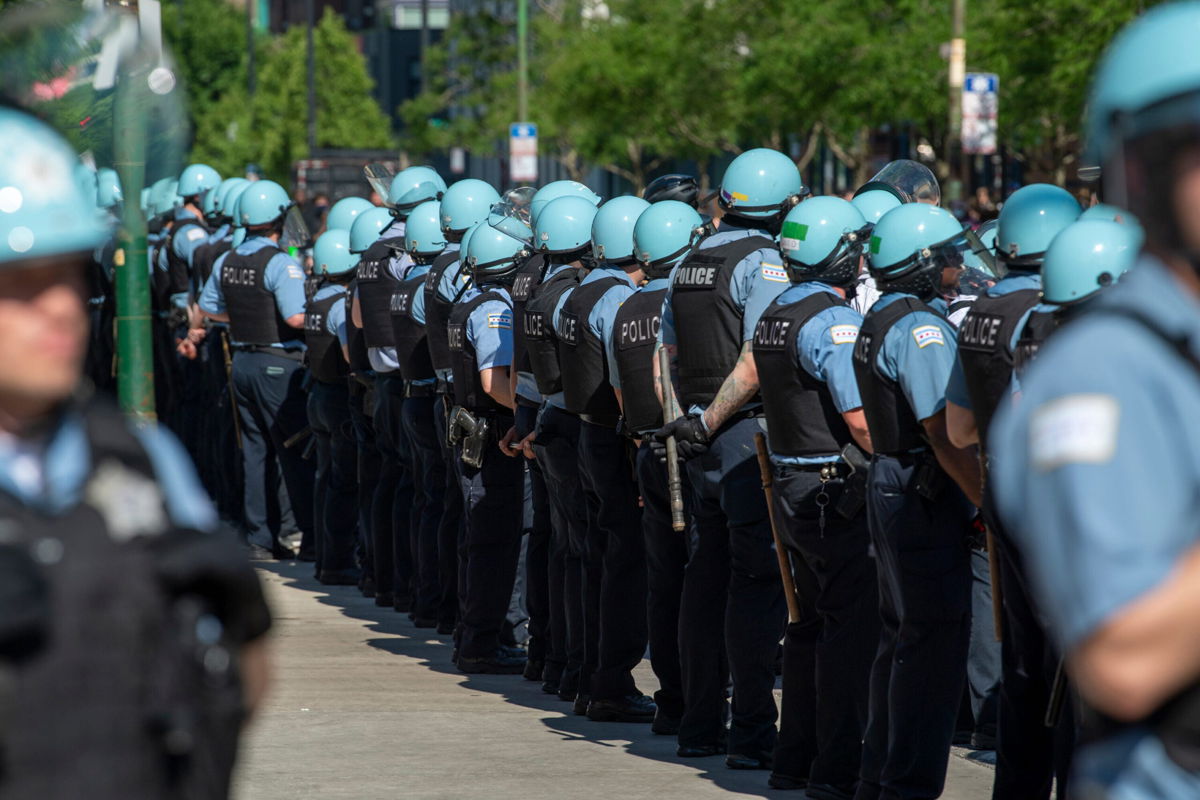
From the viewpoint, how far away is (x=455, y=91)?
5147 cm

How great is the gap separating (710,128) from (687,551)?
29.8 meters

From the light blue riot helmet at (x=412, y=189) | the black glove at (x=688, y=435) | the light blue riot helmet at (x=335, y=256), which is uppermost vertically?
the light blue riot helmet at (x=412, y=189)

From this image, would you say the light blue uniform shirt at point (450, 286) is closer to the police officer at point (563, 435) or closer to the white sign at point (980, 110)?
the police officer at point (563, 435)

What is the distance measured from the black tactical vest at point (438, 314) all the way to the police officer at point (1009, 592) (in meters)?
4.55

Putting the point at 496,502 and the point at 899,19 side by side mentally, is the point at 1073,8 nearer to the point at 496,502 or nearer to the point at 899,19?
the point at 899,19

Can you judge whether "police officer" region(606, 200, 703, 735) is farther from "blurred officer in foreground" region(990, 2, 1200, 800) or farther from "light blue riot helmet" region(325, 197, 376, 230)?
"blurred officer in foreground" region(990, 2, 1200, 800)

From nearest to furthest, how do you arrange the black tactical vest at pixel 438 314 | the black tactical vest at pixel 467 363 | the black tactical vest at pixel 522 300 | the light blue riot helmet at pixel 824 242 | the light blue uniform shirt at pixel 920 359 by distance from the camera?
the light blue uniform shirt at pixel 920 359
the light blue riot helmet at pixel 824 242
the black tactical vest at pixel 522 300
the black tactical vest at pixel 467 363
the black tactical vest at pixel 438 314

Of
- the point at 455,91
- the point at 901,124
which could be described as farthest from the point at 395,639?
the point at 455,91

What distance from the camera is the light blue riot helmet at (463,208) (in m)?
11.2

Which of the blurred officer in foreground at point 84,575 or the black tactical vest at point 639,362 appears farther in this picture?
the black tactical vest at point 639,362

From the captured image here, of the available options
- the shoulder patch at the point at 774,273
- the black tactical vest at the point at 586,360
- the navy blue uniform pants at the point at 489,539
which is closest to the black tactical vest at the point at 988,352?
the shoulder patch at the point at 774,273

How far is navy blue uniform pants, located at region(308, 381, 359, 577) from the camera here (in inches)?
507

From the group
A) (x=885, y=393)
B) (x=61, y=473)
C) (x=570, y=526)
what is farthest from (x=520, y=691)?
(x=61, y=473)

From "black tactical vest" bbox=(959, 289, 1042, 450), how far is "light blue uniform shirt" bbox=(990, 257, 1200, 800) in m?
3.73
